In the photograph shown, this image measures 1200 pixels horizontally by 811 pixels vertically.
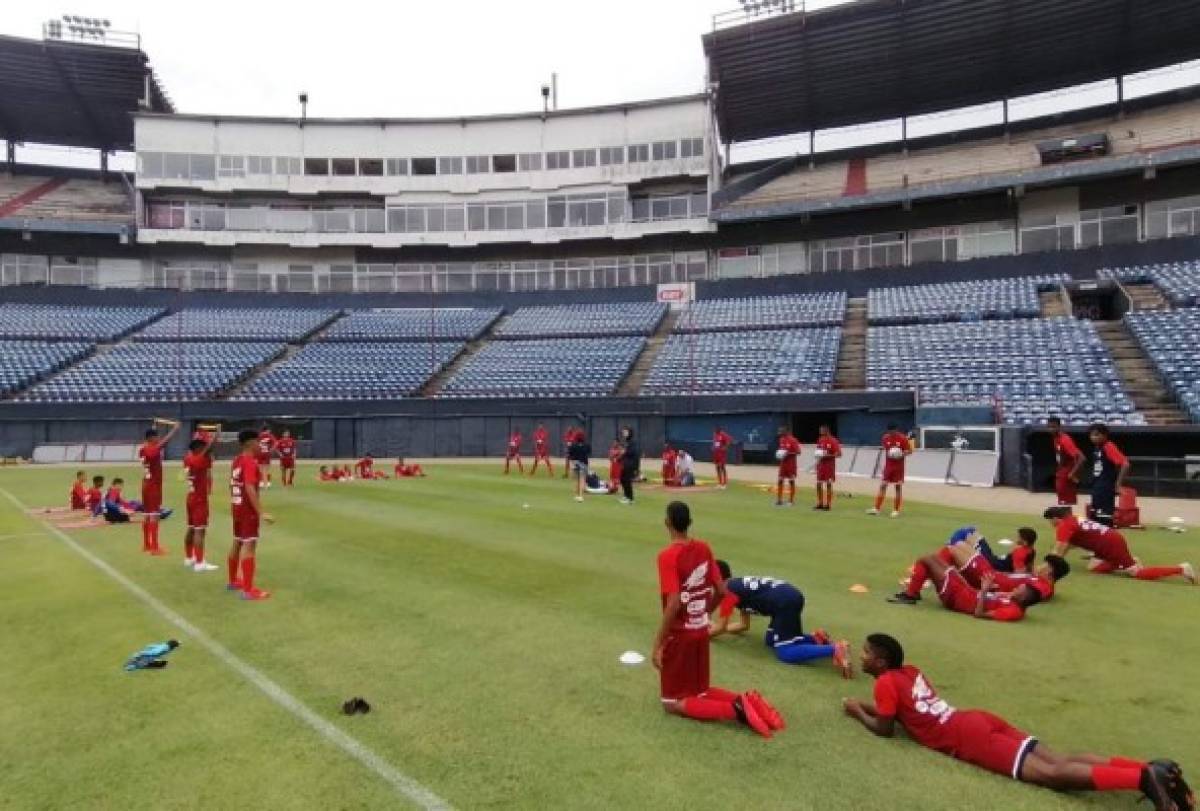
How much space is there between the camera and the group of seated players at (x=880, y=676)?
4.93 metres

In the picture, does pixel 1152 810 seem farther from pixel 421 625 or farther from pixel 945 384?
pixel 945 384

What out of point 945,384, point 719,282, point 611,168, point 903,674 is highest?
point 611,168

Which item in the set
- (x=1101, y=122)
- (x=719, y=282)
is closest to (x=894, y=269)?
(x=719, y=282)

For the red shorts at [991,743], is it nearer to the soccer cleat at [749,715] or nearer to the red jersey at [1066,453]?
the soccer cleat at [749,715]

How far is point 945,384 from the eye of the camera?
30.9 meters

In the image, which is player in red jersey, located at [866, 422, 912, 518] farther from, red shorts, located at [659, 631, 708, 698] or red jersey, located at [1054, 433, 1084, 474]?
red shorts, located at [659, 631, 708, 698]

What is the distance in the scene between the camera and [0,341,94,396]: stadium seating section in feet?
129

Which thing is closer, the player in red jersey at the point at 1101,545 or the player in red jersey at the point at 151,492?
Result: the player in red jersey at the point at 1101,545

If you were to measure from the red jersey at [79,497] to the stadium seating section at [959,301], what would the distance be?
35.2 m

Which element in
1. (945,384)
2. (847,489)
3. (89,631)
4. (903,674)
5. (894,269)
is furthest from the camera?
(894,269)

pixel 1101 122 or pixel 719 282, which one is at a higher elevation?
pixel 1101 122

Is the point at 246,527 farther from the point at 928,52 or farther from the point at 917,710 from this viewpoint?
the point at 928,52

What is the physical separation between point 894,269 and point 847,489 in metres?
25.8

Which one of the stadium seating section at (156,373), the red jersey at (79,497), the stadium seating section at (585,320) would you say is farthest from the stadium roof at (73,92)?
the red jersey at (79,497)
